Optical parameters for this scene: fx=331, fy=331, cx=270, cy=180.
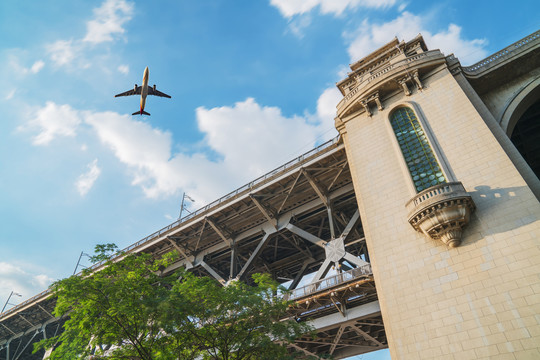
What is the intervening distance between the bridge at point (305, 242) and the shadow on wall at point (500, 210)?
20.4 feet

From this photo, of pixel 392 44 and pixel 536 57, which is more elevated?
pixel 392 44

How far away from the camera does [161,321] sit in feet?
40.7

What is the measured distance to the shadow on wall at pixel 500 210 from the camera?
14227mm

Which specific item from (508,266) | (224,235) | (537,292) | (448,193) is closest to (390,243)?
(448,193)

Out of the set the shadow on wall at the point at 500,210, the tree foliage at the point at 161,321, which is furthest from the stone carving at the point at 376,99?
the tree foliage at the point at 161,321

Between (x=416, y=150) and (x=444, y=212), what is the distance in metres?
5.21

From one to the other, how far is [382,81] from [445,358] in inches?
662

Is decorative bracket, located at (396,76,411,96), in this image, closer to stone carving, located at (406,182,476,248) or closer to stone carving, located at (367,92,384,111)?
stone carving, located at (367,92,384,111)

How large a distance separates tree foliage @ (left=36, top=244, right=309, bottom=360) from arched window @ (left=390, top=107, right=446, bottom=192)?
10212 millimetres

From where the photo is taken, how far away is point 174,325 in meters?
12.9

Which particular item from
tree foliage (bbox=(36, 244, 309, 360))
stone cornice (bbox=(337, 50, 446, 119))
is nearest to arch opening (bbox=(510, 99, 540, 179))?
stone cornice (bbox=(337, 50, 446, 119))

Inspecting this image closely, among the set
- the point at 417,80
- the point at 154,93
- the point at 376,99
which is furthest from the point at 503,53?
the point at 154,93

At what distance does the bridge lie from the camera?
65.5ft

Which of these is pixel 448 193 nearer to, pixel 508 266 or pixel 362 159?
pixel 508 266
